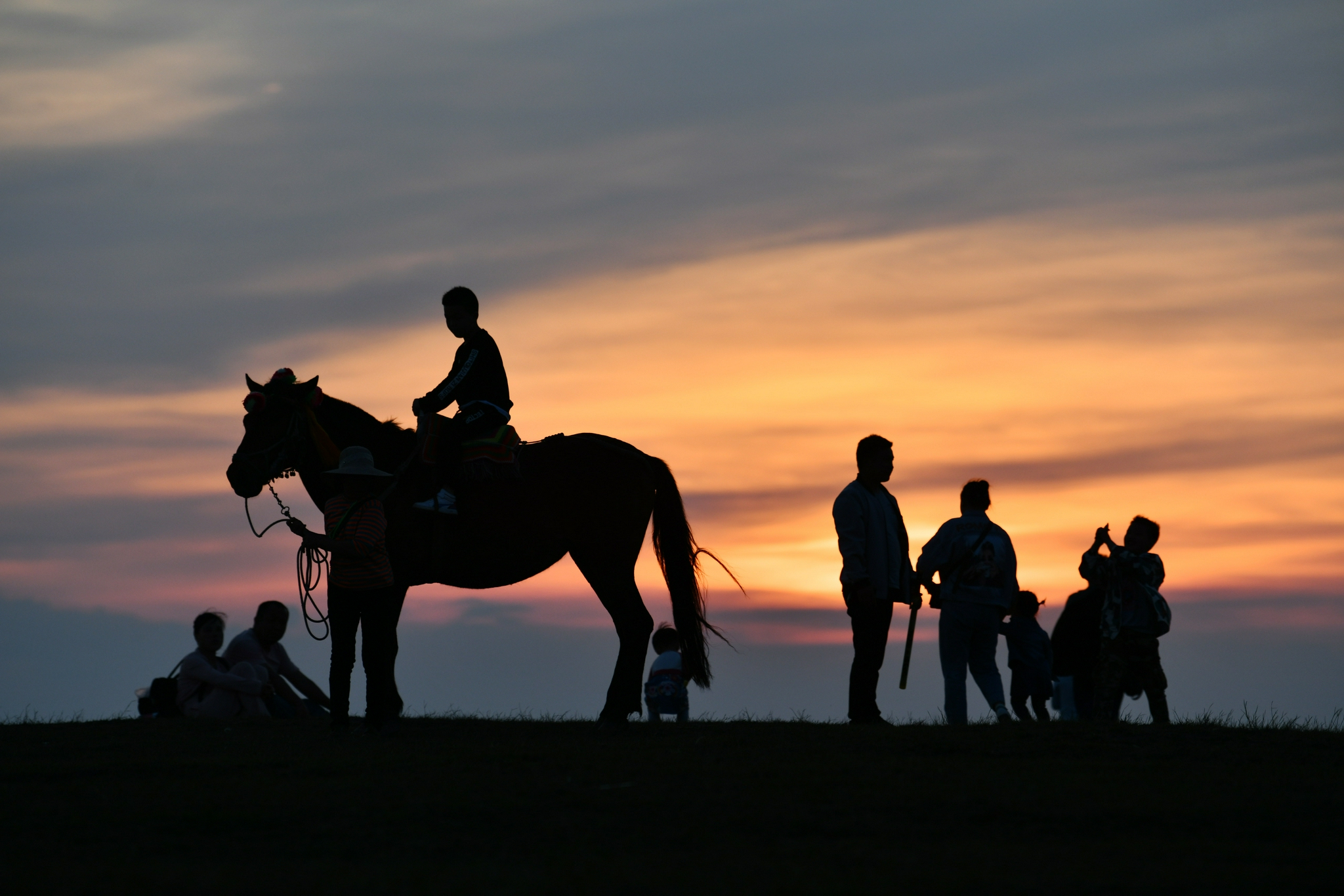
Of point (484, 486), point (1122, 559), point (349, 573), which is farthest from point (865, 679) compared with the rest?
point (349, 573)

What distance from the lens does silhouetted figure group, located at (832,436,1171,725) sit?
11.0m

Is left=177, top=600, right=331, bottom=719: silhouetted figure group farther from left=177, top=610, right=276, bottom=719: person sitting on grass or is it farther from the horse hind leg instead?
the horse hind leg

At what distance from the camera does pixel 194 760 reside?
8.81 m

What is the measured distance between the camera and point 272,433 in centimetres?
1109

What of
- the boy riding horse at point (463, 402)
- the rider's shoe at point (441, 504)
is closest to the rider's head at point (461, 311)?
the boy riding horse at point (463, 402)

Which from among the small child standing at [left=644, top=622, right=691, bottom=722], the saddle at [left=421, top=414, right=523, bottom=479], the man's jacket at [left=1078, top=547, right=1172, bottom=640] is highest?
the saddle at [left=421, top=414, right=523, bottom=479]

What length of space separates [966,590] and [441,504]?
14.4ft

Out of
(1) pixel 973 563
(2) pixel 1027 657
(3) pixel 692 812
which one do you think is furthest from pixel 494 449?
(2) pixel 1027 657

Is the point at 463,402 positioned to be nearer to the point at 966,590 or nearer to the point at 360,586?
the point at 360,586

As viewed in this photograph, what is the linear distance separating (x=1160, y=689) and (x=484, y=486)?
6064mm

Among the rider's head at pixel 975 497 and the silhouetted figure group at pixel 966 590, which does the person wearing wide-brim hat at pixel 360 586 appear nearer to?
the silhouetted figure group at pixel 966 590

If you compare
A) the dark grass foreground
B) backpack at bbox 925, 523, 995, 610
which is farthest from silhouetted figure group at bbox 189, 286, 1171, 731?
the dark grass foreground

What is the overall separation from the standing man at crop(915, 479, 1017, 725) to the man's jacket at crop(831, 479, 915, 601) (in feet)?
1.53

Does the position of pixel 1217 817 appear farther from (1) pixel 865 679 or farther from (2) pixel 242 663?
(2) pixel 242 663
